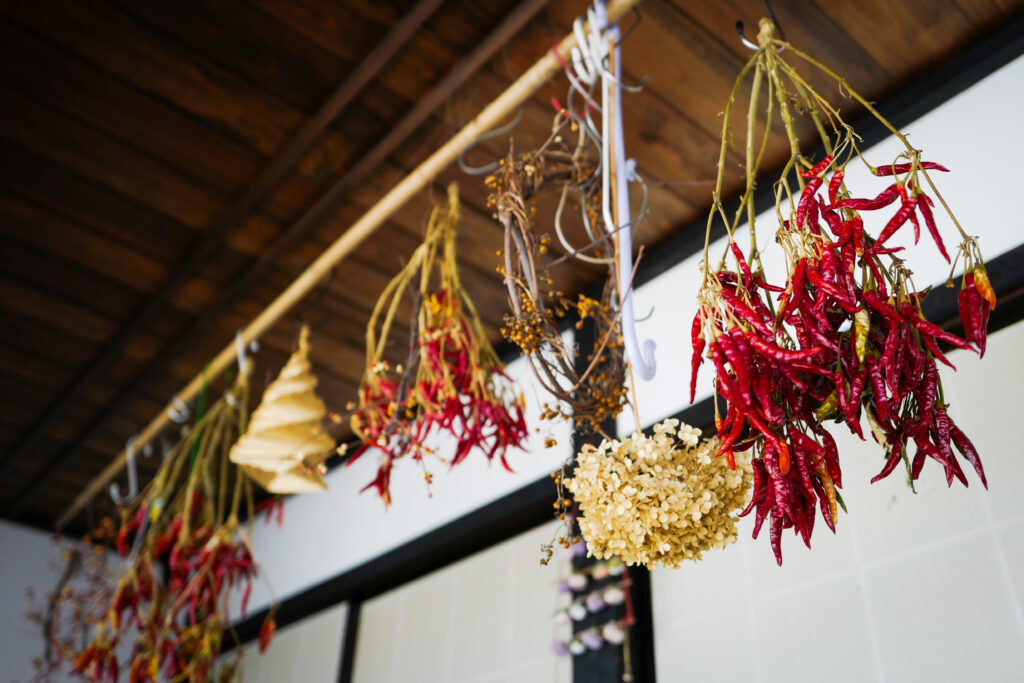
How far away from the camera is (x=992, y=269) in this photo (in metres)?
1.59

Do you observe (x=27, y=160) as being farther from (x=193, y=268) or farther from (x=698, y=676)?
(x=698, y=676)

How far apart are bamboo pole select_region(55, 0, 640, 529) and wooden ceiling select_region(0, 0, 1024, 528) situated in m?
0.13

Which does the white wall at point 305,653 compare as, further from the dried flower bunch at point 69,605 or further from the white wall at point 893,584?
the white wall at point 893,584

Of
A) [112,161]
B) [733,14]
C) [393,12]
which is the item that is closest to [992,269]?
[733,14]

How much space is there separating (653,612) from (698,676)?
0.63 ft

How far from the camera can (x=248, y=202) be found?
228cm

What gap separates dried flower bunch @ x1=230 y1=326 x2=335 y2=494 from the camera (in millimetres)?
1996

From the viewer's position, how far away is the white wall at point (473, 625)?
2312 mm

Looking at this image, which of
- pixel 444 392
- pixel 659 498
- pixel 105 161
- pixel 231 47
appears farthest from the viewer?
pixel 105 161

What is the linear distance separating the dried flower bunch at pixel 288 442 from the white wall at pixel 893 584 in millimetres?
891

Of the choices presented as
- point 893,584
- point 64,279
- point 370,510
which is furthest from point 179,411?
point 893,584

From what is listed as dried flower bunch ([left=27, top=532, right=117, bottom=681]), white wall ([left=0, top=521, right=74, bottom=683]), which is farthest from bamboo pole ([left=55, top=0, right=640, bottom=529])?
white wall ([left=0, top=521, right=74, bottom=683])

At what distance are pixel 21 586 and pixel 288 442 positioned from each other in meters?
2.38

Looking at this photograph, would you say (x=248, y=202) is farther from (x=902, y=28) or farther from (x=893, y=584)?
(x=893, y=584)
